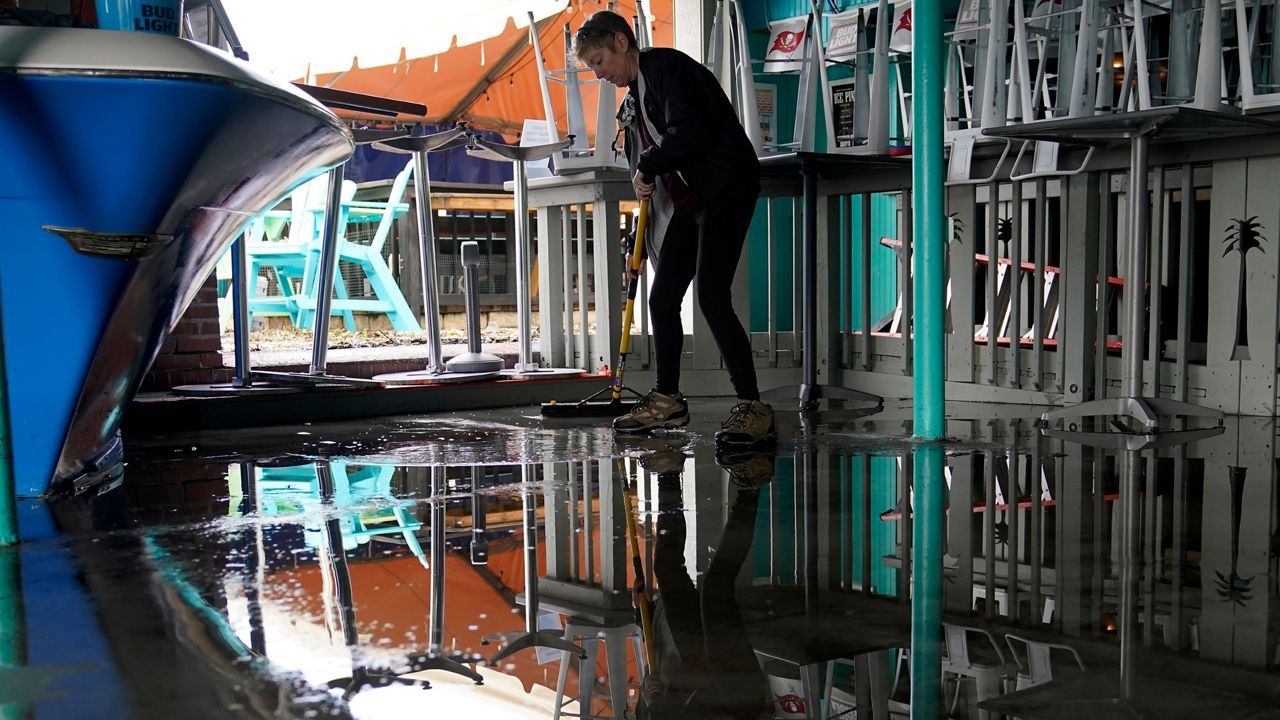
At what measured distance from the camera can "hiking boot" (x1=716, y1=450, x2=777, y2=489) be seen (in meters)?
3.09

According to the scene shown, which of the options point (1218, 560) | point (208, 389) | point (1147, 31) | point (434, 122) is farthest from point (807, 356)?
point (434, 122)

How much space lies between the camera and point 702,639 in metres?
1.71

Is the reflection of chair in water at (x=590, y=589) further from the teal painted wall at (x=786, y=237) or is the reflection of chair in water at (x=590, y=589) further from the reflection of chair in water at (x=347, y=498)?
the teal painted wall at (x=786, y=237)

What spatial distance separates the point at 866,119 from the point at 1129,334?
2232 millimetres

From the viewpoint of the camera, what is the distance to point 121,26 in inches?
124

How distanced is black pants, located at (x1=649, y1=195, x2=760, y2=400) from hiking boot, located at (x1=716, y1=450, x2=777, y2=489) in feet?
0.89

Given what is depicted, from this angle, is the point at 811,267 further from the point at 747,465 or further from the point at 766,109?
the point at 747,465

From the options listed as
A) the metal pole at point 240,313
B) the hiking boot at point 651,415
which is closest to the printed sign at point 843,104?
the hiking boot at point 651,415

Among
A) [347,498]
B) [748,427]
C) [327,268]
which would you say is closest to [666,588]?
[347,498]

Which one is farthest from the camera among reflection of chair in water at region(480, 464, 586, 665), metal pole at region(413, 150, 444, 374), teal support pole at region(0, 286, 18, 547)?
metal pole at region(413, 150, 444, 374)

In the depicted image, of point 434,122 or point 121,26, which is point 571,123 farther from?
point 434,122

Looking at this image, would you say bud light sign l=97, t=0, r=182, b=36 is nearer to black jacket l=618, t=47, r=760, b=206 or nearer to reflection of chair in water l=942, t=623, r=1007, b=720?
black jacket l=618, t=47, r=760, b=206

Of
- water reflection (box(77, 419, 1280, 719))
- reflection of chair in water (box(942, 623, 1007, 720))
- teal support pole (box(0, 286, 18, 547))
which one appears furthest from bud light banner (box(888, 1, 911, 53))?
reflection of chair in water (box(942, 623, 1007, 720))

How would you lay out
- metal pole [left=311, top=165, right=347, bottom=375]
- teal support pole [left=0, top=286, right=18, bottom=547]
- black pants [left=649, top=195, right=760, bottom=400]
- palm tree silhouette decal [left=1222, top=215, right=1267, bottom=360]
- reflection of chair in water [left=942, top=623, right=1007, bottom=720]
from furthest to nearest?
metal pole [left=311, top=165, right=347, bottom=375] → palm tree silhouette decal [left=1222, top=215, right=1267, bottom=360] → black pants [left=649, top=195, right=760, bottom=400] → teal support pole [left=0, top=286, right=18, bottom=547] → reflection of chair in water [left=942, top=623, right=1007, bottom=720]
